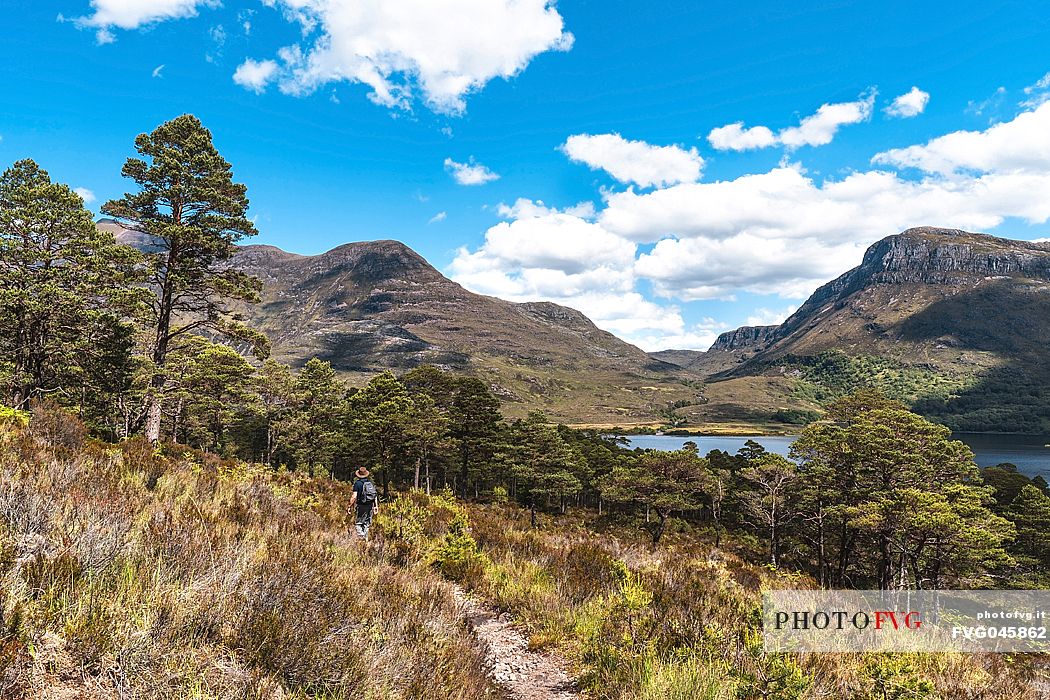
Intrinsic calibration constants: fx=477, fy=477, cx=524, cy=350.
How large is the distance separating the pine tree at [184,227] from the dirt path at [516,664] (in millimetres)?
16476

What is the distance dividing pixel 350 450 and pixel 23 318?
2409 centimetres

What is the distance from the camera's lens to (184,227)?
17.3 meters

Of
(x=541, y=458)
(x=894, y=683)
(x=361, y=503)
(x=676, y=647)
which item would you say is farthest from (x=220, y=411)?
(x=894, y=683)

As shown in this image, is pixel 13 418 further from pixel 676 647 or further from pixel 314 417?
pixel 314 417

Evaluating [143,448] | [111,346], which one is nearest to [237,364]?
[111,346]

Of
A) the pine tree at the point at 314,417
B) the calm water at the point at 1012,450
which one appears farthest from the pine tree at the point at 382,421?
the calm water at the point at 1012,450

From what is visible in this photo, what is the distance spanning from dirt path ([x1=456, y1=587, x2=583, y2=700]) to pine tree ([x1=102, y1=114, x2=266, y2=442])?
16476mm

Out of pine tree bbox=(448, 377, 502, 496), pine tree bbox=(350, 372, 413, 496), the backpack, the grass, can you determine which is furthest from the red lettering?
pine tree bbox=(448, 377, 502, 496)

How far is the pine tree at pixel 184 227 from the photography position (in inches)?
685

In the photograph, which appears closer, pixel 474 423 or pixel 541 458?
pixel 541 458

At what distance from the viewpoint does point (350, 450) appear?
134 ft

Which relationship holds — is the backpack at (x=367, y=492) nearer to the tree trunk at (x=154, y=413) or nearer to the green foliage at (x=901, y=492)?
the tree trunk at (x=154, y=413)

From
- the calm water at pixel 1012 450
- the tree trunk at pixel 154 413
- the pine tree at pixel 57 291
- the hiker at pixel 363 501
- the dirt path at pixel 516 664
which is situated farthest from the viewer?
the calm water at pixel 1012 450

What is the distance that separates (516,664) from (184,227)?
61.7 ft
